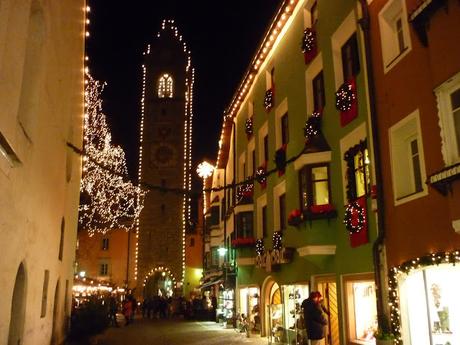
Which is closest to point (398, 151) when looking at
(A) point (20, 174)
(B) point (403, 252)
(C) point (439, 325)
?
(B) point (403, 252)

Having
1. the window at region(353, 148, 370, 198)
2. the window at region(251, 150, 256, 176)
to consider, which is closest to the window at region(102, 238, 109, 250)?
the window at region(251, 150, 256, 176)

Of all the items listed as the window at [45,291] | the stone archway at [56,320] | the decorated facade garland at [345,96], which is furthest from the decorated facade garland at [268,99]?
the window at [45,291]

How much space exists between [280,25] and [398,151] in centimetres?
979

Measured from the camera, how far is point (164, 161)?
5166 cm

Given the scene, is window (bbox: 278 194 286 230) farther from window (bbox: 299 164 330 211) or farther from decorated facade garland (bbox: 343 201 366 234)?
decorated facade garland (bbox: 343 201 366 234)

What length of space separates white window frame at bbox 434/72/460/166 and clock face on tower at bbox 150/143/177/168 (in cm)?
4400

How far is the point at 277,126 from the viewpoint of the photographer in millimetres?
19750

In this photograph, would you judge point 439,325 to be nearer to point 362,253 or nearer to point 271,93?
point 362,253

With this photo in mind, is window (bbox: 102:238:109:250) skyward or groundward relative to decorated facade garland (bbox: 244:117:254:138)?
groundward

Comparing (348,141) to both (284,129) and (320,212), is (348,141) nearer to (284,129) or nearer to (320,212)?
(320,212)

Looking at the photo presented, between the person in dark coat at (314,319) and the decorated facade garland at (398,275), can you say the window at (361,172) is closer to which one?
the decorated facade garland at (398,275)

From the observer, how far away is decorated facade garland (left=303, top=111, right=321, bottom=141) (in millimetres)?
15266

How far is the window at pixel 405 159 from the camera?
10328 mm

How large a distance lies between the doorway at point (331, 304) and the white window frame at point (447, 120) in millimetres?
6460
